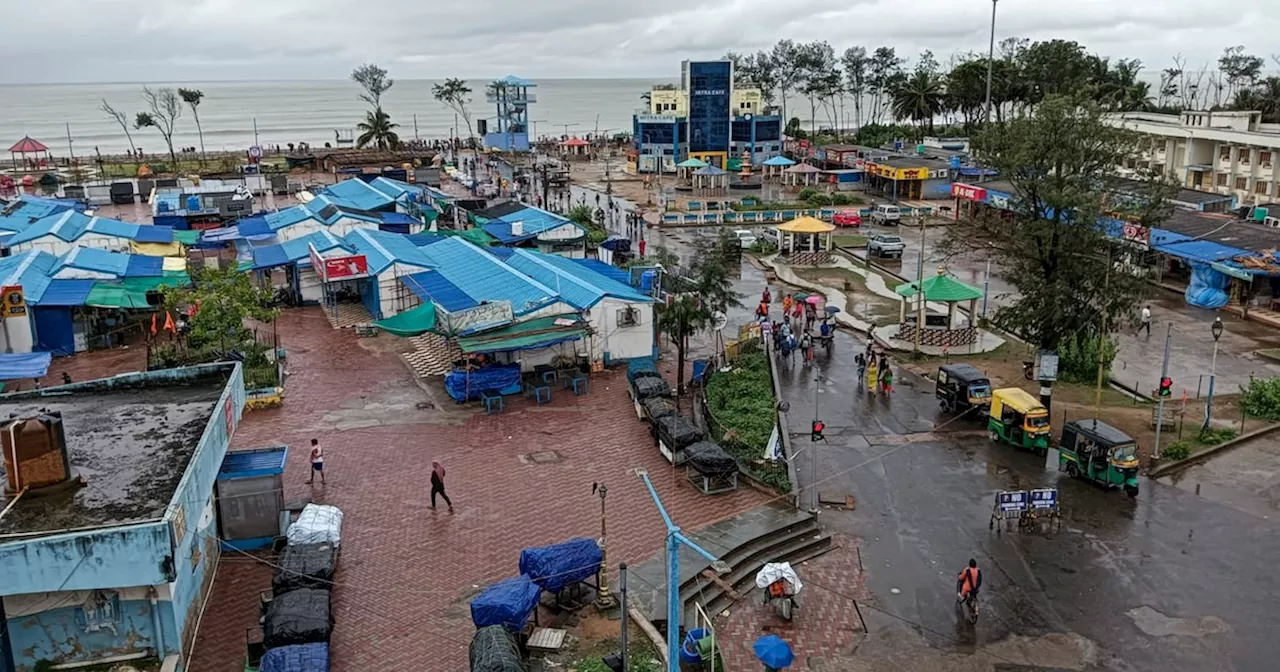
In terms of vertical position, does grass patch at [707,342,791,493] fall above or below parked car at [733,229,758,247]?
below

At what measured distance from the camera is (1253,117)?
54125 mm

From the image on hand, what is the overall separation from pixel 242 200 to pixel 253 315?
96.5 ft

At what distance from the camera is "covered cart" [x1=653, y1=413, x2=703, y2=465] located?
20.4 meters

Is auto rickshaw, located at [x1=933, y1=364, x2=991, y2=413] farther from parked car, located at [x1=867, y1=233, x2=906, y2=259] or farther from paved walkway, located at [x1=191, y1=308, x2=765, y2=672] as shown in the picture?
parked car, located at [x1=867, y1=233, x2=906, y2=259]

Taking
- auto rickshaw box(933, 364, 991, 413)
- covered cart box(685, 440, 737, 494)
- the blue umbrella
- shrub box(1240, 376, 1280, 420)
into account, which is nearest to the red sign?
shrub box(1240, 376, 1280, 420)

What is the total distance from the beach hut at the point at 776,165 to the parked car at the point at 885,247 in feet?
91.0

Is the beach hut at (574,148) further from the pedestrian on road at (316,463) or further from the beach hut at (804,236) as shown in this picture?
the pedestrian on road at (316,463)

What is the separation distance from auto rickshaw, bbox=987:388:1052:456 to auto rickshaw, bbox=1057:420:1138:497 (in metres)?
0.72

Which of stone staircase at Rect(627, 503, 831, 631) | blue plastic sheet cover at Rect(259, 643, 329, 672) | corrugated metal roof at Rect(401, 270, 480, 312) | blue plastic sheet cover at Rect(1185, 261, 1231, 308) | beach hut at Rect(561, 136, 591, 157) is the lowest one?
stone staircase at Rect(627, 503, 831, 631)

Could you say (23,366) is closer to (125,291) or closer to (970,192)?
(125,291)

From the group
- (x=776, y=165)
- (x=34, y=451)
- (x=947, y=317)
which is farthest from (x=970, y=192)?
(x=34, y=451)

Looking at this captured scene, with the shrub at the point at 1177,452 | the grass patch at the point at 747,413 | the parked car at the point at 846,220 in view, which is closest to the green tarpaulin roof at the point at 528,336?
the grass patch at the point at 747,413

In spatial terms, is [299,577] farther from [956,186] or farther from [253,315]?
[956,186]

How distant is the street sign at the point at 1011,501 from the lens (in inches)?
699
